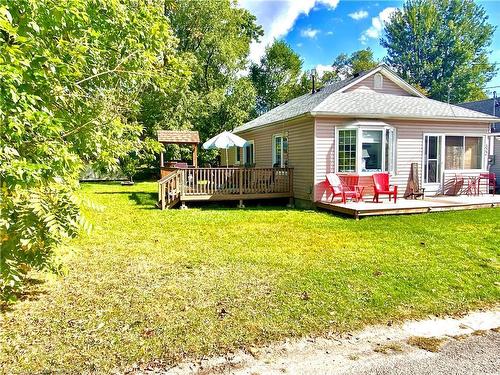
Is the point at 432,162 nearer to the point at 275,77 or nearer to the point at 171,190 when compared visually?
the point at 171,190

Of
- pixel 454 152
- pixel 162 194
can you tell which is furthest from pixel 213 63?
pixel 454 152

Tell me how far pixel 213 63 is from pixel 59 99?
26753mm

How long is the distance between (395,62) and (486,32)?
400 inches

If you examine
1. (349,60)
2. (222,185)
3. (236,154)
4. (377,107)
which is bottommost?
(222,185)

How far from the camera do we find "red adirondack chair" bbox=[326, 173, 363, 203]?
34.8 ft

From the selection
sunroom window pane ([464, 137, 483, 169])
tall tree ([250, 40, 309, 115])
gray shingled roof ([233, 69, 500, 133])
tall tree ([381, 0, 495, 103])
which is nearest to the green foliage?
gray shingled roof ([233, 69, 500, 133])

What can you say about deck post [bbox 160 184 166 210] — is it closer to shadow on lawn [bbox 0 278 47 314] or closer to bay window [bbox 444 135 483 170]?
shadow on lawn [bbox 0 278 47 314]

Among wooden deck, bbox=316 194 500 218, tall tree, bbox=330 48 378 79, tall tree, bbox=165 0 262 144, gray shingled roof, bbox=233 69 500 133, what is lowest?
wooden deck, bbox=316 194 500 218

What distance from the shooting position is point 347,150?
37.0 feet

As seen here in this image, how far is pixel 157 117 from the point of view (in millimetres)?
24297

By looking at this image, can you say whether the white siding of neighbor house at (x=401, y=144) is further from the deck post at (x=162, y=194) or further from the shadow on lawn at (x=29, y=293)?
the shadow on lawn at (x=29, y=293)

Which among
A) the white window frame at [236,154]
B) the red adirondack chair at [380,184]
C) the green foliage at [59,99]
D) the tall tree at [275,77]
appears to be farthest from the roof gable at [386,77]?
the tall tree at [275,77]

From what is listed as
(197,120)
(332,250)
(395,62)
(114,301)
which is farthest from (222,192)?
(395,62)

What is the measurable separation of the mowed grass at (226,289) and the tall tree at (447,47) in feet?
133
